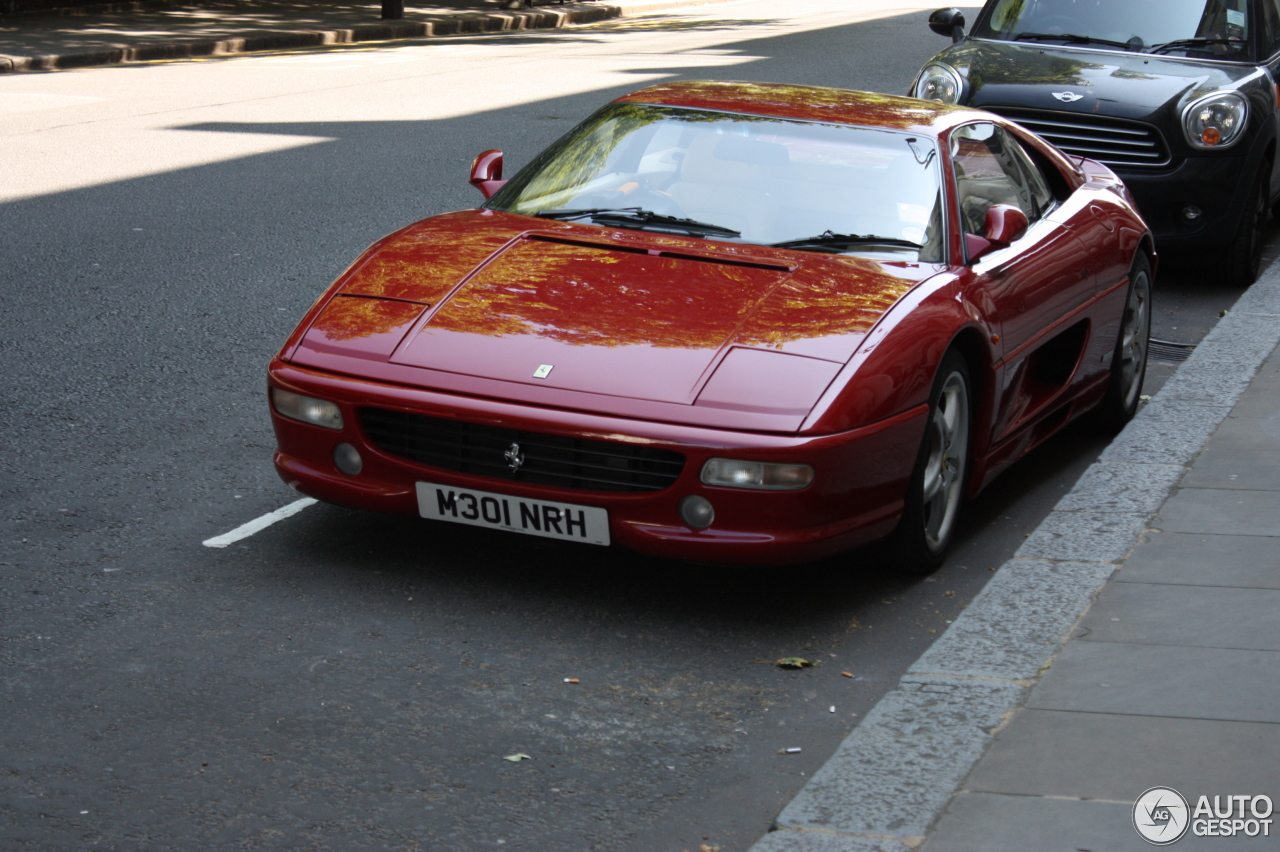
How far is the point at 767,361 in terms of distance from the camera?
14.4ft

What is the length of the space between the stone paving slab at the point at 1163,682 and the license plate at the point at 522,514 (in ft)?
4.05

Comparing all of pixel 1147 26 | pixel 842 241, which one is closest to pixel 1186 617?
pixel 842 241

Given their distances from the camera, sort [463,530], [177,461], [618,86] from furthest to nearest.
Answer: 1. [618,86]
2. [177,461]
3. [463,530]

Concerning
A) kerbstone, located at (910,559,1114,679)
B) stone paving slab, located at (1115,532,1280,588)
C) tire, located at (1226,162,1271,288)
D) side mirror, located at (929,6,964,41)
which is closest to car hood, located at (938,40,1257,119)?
tire, located at (1226,162,1271,288)

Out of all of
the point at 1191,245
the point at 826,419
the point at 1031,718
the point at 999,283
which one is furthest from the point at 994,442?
the point at 1191,245

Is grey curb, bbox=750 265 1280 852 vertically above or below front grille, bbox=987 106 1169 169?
below

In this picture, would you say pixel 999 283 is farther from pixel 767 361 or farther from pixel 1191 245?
pixel 1191 245

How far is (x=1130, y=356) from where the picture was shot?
660 centimetres

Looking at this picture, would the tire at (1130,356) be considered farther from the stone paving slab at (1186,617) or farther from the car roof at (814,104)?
the stone paving slab at (1186,617)

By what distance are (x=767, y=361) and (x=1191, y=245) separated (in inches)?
217

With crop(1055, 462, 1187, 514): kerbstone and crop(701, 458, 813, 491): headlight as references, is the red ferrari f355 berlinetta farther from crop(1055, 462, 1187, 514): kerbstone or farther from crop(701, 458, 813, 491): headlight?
crop(1055, 462, 1187, 514): kerbstone

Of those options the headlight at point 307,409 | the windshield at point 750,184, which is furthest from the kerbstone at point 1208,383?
the headlight at point 307,409

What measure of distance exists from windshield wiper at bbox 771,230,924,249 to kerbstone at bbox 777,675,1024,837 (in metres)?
1.64

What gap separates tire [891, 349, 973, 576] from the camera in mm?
4723
